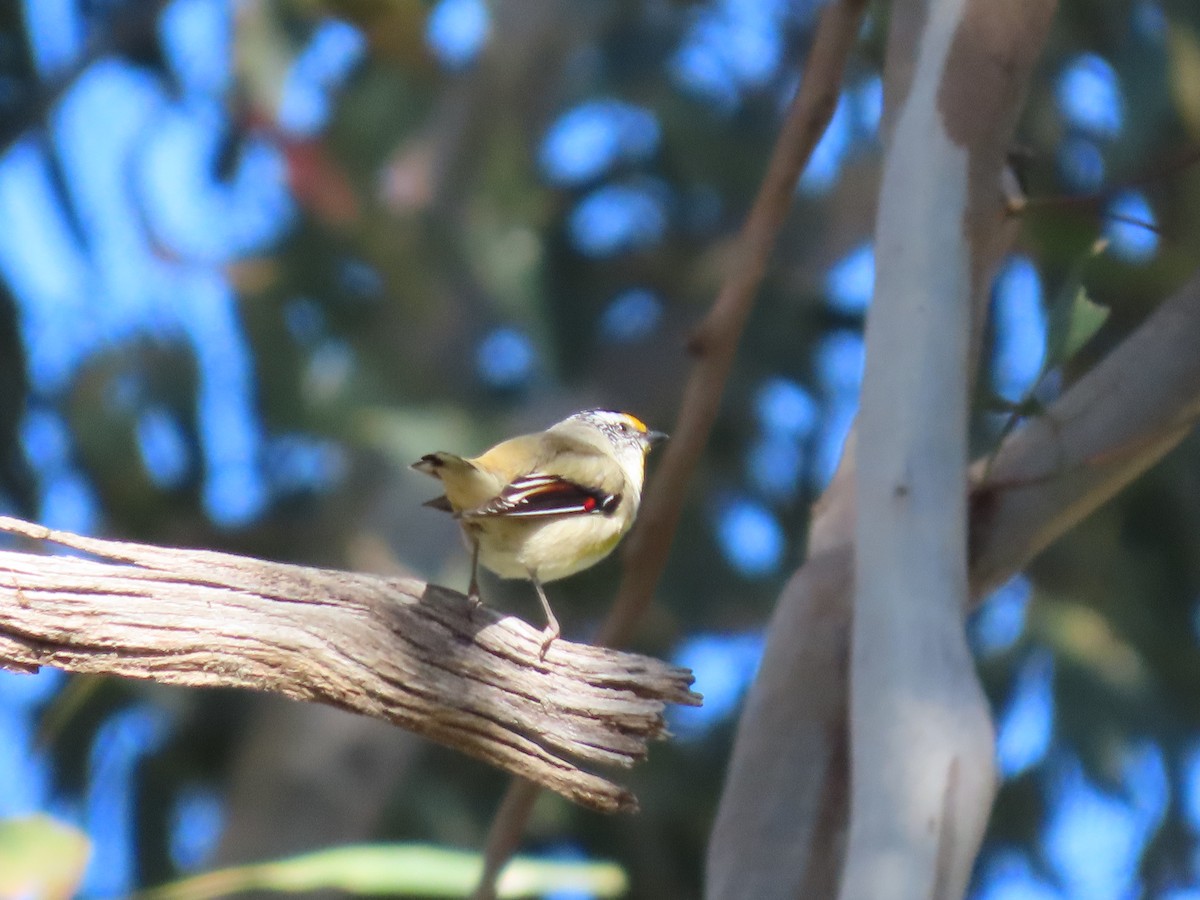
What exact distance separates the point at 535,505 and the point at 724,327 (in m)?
0.63

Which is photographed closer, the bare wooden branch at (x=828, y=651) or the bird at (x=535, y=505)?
the bare wooden branch at (x=828, y=651)

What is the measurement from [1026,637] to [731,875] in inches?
261

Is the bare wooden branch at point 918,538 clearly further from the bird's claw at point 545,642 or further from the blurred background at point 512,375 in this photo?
the blurred background at point 512,375

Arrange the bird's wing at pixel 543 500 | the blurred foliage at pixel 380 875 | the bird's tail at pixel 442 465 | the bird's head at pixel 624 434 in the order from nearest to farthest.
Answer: the bird's tail at pixel 442 465 → the bird's wing at pixel 543 500 → the blurred foliage at pixel 380 875 → the bird's head at pixel 624 434

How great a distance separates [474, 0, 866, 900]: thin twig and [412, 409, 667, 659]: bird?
0.33 feet

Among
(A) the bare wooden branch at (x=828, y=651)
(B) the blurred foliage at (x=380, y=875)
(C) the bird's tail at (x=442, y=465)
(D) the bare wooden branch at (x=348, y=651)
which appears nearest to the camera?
(D) the bare wooden branch at (x=348, y=651)

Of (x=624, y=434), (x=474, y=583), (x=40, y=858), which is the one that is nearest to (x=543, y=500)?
(x=474, y=583)

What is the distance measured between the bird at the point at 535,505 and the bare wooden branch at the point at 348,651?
13.7 inches

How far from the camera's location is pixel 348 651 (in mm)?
2355

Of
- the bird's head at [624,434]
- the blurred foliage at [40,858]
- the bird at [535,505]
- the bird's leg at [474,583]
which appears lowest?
the blurred foliage at [40,858]

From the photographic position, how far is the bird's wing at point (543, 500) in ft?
9.82

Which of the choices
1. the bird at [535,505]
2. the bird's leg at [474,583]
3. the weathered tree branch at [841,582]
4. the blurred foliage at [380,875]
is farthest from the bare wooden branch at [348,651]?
the blurred foliage at [380,875]

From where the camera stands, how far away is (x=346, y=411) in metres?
8.49

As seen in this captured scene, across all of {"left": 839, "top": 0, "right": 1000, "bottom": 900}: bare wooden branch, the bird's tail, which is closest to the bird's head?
the bird's tail
